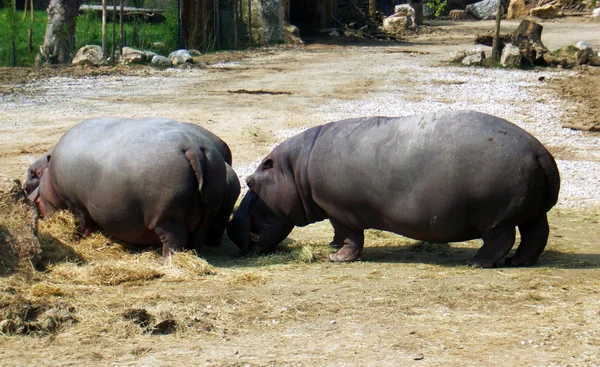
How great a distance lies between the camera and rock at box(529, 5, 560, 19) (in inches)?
1588

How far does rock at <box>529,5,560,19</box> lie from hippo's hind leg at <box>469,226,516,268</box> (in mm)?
35990

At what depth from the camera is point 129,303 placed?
18.2 ft

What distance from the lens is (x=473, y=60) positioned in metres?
20.6

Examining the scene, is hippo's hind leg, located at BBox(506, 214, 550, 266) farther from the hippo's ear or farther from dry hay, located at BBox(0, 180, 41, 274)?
dry hay, located at BBox(0, 180, 41, 274)

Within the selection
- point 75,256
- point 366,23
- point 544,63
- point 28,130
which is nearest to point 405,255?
point 75,256

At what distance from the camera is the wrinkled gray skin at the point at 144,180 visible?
6902 millimetres

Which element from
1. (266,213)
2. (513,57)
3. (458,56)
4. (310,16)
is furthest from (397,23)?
(266,213)

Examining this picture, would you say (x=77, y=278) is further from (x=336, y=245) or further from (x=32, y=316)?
(x=336, y=245)

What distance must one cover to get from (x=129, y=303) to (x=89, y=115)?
840 centimetres

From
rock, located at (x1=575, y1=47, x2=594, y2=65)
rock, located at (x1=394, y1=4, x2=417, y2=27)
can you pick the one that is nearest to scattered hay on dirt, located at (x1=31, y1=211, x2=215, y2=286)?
rock, located at (x1=575, y1=47, x2=594, y2=65)

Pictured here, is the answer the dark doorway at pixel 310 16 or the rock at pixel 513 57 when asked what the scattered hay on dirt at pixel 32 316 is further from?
the dark doorway at pixel 310 16

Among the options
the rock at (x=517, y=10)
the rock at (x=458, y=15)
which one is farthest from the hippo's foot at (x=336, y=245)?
the rock at (x=517, y=10)

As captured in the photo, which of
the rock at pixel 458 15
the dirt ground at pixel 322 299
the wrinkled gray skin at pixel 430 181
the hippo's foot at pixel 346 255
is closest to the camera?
the dirt ground at pixel 322 299

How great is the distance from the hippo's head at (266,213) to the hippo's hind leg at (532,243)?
1949 mm
